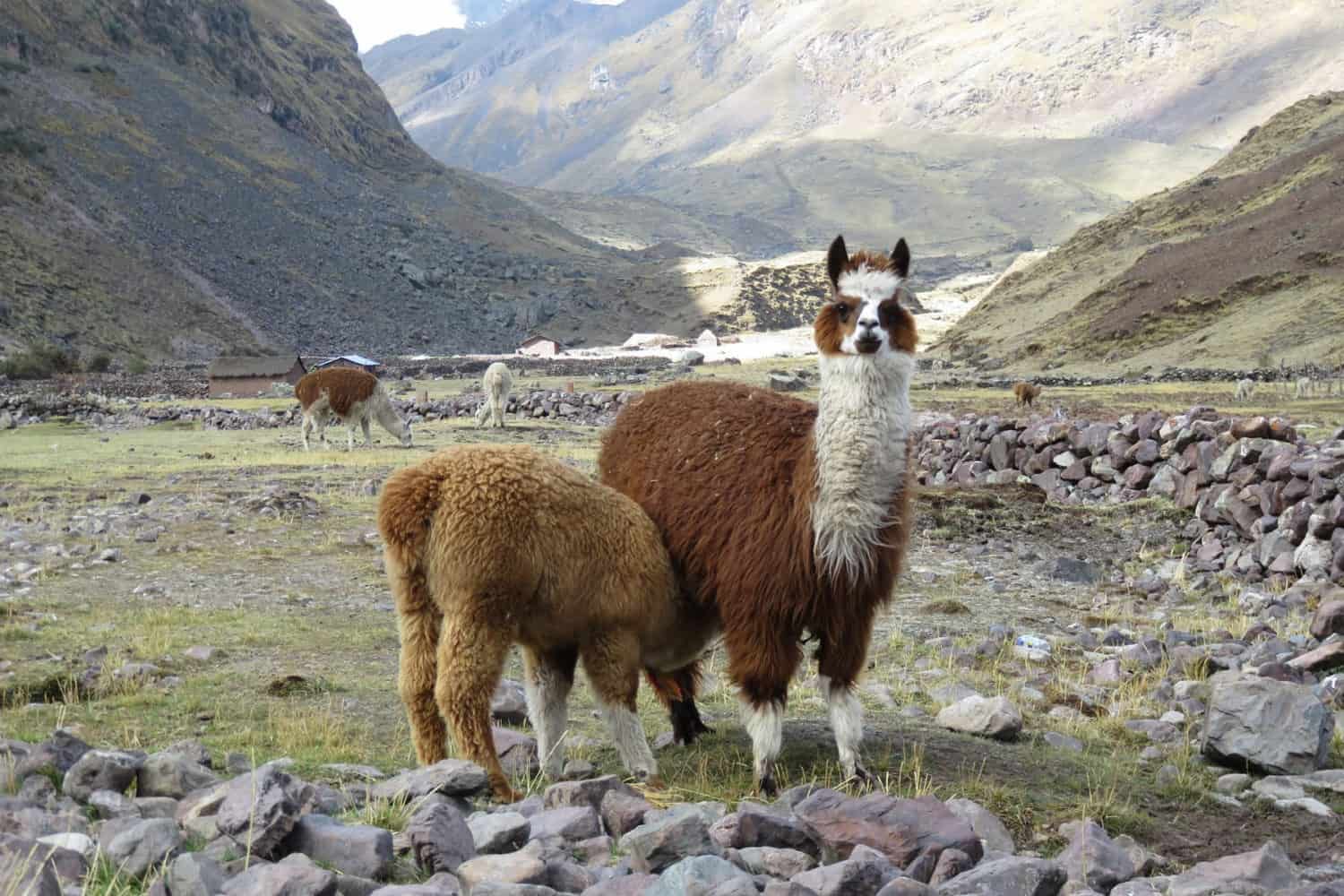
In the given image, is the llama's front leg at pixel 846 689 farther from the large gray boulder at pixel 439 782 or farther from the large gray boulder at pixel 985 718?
the large gray boulder at pixel 439 782

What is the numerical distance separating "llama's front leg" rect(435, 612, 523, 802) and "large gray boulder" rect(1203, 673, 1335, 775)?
4425 mm

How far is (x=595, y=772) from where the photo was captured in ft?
23.3

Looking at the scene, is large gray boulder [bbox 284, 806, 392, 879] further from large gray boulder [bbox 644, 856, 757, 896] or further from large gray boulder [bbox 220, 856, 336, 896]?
large gray boulder [bbox 644, 856, 757, 896]

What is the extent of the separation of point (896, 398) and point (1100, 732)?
117 inches

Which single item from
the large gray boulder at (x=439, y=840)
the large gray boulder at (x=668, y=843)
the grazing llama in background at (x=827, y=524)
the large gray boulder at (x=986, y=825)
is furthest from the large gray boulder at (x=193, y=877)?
the grazing llama in background at (x=827, y=524)

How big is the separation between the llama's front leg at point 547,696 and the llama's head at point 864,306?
2562mm

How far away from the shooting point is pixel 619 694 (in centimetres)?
708

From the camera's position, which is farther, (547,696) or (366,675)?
(366,675)

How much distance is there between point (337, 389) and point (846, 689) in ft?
83.5

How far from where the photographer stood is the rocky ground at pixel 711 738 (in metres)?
4.69

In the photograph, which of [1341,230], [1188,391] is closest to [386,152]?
[1341,230]

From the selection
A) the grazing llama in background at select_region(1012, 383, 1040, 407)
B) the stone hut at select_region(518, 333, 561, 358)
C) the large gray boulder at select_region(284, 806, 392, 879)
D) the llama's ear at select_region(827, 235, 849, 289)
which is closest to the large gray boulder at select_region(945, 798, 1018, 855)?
the large gray boulder at select_region(284, 806, 392, 879)

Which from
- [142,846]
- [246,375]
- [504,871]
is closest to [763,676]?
[504,871]

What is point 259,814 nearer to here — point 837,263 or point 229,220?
point 837,263
